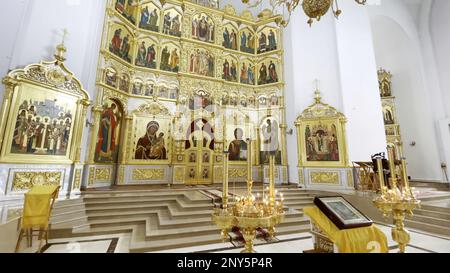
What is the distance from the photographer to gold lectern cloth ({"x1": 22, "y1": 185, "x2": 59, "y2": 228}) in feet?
11.6

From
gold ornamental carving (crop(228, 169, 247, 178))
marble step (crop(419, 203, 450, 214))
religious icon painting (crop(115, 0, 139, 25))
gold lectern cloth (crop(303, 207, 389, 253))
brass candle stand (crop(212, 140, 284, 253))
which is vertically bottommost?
marble step (crop(419, 203, 450, 214))

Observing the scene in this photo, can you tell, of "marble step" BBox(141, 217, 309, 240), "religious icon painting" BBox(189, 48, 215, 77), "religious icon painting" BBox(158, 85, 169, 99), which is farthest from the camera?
"religious icon painting" BBox(189, 48, 215, 77)

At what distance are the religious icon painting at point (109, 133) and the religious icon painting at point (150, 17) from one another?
446 centimetres

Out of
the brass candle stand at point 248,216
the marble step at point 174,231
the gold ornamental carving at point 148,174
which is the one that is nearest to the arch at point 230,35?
the gold ornamental carving at point 148,174

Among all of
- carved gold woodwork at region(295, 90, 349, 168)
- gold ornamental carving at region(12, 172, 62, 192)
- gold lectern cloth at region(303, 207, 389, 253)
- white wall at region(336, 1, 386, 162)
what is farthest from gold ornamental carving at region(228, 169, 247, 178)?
gold lectern cloth at region(303, 207, 389, 253)

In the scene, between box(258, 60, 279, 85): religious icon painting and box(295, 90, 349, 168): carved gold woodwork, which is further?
box(258, 60, 279, 85): religious icon painting

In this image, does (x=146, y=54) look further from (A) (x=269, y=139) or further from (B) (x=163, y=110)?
(A) (x=269, y=139)

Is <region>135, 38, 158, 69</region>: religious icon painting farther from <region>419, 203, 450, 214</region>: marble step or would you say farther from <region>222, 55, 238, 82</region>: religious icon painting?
<region>419, 203, 450, 214</region>: marble step

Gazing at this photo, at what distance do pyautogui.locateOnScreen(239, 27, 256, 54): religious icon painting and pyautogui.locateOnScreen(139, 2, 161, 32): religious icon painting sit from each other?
193 inches

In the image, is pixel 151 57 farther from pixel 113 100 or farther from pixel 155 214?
pixel 155 214

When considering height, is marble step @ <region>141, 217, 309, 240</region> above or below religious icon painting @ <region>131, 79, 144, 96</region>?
below

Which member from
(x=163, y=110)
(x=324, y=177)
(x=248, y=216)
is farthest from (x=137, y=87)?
(x=324, y=177)

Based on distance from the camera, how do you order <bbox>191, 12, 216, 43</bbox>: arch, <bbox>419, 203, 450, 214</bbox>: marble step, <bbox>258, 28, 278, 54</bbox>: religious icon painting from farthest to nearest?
1. <bbox>258, 28, 278, 54</bbox>: religious icon painting
2. <bbox>191, 12, 216, 43</bbox>: arch
3. <bbox>419, 203, 450, 214</bbox>: marble step

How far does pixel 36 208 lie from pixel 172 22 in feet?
34.0
